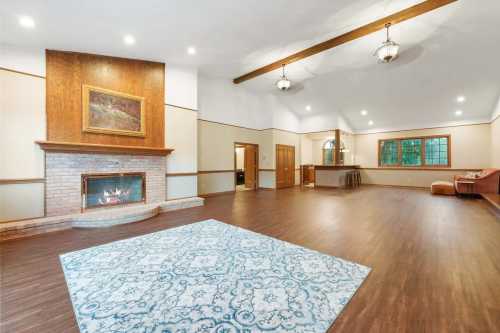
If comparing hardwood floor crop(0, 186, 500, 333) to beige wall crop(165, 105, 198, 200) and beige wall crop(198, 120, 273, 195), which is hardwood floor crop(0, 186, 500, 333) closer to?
beige wall crop(165, 105, 198, 200)

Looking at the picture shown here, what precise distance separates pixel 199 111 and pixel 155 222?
4.09 meters

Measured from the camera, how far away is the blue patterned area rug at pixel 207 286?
1470 mm

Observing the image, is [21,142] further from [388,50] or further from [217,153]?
[388,50]

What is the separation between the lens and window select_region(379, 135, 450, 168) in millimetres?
8747

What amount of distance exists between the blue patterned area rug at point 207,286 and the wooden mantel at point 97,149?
219 cm

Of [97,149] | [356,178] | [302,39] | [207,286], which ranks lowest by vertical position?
[207,286]

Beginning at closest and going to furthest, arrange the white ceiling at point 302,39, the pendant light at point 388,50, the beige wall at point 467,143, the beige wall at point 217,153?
the white ceiling at point 302,39 → the pendant light at point 388,50 → the beige wall at point 217,153 → the beige wall at point 467,143

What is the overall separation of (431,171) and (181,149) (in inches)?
410

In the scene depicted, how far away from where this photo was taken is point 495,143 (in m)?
7.02

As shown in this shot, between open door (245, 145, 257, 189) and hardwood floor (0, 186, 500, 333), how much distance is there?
425 cm

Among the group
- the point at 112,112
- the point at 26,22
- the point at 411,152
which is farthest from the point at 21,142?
the point at 411,152

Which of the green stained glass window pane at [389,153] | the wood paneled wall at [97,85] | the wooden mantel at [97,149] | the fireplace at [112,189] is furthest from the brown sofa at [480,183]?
the fireplace at [112,189]

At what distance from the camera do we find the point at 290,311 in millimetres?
1567

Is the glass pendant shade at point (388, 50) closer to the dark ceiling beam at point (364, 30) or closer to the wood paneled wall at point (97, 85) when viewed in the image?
the dark ceiling beam at point (364, 30)
